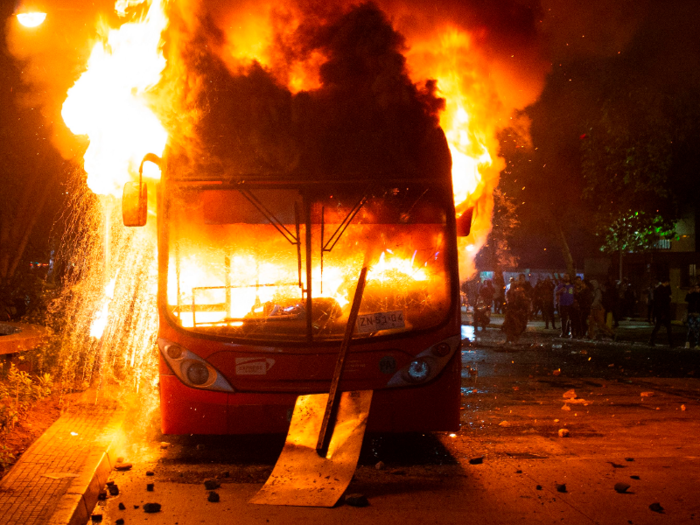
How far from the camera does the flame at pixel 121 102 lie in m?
7.52

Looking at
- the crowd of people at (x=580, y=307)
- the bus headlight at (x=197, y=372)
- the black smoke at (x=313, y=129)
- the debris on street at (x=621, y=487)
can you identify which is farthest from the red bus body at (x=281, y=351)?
the crowd of people at (x=580, y=307)

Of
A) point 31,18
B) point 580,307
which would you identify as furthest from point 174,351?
point 580,307

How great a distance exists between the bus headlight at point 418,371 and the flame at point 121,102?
3129 millimetres

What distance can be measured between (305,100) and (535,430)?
13.7ft

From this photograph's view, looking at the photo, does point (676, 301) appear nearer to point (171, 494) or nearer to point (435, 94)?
point (435, 94)

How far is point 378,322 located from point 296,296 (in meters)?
0.76

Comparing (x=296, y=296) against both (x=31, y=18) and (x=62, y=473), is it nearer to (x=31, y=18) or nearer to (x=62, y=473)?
(x=62, y=473)

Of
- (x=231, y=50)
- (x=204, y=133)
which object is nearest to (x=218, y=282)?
(x=204, y=133)

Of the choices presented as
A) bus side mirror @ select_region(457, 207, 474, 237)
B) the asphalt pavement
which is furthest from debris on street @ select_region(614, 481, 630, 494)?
bus side mirror @ select_region(457, 207, 474, 237)

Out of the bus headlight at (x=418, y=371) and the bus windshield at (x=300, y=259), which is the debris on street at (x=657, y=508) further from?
the bus windshield at (x=300, y=259)

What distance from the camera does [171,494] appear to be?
559cm

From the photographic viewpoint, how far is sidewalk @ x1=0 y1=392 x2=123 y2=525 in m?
4.71

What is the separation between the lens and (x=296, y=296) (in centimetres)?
659

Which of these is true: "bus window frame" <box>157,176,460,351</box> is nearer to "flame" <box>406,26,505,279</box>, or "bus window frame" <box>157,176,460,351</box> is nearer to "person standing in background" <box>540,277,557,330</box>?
"flame" <box>406,26,505,279</box>
